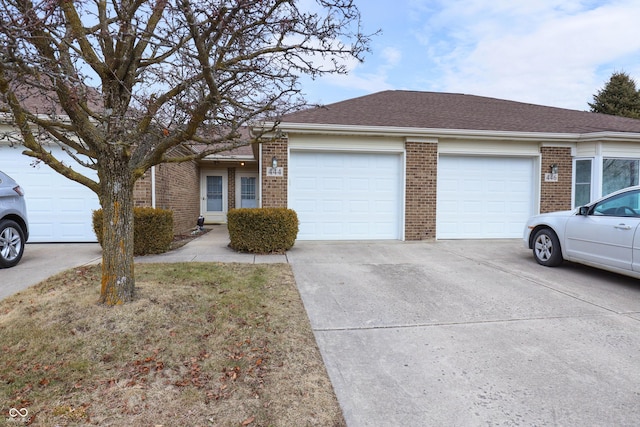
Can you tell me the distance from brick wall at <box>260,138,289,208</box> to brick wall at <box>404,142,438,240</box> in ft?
10.3

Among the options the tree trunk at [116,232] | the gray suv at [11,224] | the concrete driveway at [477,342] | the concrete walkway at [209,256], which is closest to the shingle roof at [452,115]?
the concrete walkway at [209,256]

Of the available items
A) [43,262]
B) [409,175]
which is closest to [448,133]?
[409,175]

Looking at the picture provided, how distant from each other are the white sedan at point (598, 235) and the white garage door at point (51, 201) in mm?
9786

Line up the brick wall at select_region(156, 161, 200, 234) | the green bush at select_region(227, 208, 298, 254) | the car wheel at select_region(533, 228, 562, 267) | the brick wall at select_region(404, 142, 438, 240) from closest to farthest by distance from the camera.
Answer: the car wheel at select_region(533, 228, 562, 267)
the green bush at select_region(227, 208, 298, 254)
the brick wall at select_region(404, 142, 438, 240)
the brick wall at select_region(156, 161, 200, 234)

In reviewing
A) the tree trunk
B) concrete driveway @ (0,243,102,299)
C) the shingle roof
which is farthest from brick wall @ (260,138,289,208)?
the tree trunk

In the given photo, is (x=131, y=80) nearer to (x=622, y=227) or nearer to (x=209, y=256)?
(x=209, y=256)

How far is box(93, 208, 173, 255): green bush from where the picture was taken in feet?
22.9

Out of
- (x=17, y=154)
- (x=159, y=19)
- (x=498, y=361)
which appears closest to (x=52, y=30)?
(x=159, y=19)

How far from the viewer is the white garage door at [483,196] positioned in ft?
31.0

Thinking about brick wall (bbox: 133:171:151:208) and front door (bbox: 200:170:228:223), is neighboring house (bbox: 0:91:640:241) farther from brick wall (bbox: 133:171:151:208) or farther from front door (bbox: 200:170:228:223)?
front door (bbox: 200:170:228:223)

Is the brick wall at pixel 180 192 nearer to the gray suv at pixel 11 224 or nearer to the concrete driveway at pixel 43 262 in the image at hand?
the concrete driveway at pixel 43 262

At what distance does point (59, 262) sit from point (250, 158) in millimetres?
8409

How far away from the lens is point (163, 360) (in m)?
2.90

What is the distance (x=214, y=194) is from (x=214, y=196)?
9 centimetres
